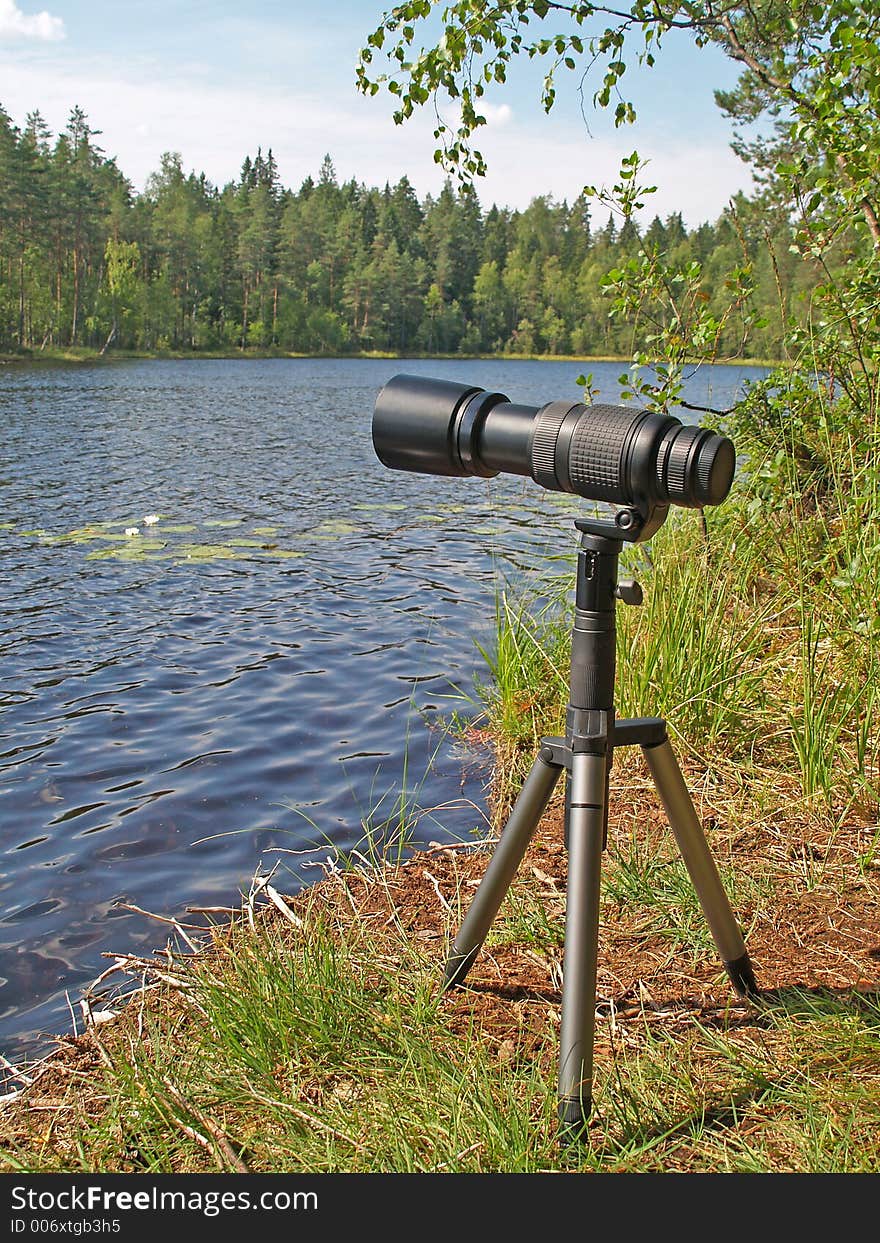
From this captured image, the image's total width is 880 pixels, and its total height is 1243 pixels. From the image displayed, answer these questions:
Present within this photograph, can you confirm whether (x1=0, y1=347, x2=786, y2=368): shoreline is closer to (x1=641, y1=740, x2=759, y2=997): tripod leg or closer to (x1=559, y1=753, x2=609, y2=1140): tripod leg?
(x1=641, y1=740, x2=759, y2=997): tripod leg

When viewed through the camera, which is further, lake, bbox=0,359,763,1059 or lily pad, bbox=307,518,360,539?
lily pad, bbox=307,518,360,539

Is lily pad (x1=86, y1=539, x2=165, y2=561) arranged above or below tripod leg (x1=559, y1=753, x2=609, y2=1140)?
below

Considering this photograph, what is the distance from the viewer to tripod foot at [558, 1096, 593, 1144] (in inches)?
77.4

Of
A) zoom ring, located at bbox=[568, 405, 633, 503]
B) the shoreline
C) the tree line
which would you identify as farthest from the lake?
the tree line

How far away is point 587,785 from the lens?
2.04 meters

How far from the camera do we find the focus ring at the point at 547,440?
2.00 m

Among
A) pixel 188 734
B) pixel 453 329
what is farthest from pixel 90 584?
pixel 453 329

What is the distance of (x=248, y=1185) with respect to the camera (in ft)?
Answer: 5.98

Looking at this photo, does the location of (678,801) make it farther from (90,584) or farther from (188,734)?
(90,584)

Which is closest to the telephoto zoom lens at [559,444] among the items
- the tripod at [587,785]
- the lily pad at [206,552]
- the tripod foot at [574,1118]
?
the tripod at [587,785]

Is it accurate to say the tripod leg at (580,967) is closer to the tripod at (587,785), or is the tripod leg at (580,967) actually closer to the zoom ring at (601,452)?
the tripod at (587,785)

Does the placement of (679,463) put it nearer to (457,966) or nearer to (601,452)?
(601,452)

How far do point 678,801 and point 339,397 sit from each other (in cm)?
3649

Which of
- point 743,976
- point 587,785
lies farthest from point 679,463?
point 743,976
